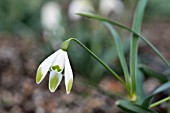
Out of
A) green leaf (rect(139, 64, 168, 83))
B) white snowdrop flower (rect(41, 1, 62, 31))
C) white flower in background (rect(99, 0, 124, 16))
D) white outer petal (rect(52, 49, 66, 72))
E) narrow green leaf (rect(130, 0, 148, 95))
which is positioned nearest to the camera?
white outer petal (rect(52, 49, 66, 72))

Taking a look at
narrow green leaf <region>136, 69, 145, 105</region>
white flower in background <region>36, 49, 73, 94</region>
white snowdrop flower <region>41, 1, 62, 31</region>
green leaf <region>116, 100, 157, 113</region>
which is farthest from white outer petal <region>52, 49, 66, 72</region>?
white snowdrop flower <region>41, 1, 62, 31</region>

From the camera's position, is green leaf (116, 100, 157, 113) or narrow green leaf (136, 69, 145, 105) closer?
green leaf (116, 100, 157, 113)

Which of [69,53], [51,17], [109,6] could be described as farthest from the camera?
[51,17]

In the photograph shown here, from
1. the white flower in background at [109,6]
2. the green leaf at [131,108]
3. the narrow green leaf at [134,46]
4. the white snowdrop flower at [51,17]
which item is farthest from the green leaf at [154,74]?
the white snowdrop flower at [51,17]

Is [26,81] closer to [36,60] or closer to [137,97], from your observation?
[36,60]

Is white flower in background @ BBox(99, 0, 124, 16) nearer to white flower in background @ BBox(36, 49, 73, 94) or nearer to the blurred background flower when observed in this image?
the blurred background flower

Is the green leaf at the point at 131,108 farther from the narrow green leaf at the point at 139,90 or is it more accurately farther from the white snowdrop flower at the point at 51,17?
the white snowdrop flower at the point at 51,17

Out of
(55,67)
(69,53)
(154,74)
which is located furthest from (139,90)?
(69,53)

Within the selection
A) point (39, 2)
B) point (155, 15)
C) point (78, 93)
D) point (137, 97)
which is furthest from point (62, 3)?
point (137, 97)

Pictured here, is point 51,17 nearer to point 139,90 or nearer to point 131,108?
point 139,90
